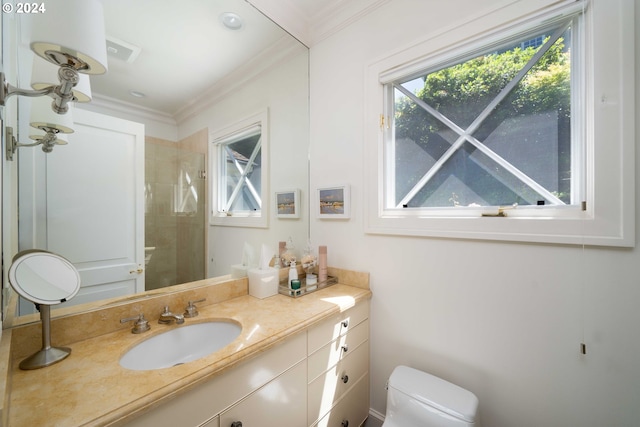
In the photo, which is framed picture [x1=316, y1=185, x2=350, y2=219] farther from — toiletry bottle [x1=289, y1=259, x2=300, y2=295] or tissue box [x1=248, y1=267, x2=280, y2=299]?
tissue box [x1=248, y1=267, x2=280, y2=299]

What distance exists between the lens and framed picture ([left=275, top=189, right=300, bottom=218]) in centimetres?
177

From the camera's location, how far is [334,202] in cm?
173

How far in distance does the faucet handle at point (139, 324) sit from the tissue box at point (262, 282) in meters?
0.53

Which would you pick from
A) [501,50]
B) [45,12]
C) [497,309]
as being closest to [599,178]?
[497,309]

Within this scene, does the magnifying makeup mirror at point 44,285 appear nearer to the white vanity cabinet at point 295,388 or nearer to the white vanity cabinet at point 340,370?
the white vanity cabinet at point 295,388

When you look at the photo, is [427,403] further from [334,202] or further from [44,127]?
[44,127]

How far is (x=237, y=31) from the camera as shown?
148 centimetres

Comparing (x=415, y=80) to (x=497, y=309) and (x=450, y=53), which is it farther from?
(x=497, y=309)

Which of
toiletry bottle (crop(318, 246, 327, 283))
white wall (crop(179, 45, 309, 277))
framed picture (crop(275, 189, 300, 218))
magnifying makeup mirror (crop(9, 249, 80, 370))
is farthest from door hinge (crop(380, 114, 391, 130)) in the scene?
magnifying makeup mirror (crop(9, 249, 80, 370))

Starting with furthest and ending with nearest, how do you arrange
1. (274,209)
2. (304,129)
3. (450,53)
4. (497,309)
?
(304,129) < (274,209) < (450,53) < (497,309)

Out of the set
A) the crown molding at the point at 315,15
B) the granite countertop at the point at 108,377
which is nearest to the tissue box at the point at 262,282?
the granite countertop at the point at 108,377

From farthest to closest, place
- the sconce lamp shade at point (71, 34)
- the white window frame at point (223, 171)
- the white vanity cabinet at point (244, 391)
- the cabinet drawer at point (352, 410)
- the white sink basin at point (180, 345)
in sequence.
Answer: the white window frame at point (223, 171) → the cabinet drawer at point (352, 410) → the white sink basin at point (180, 345) → the white vanity cabinet at point (244, 391) → the sconce lamp shade at point (71, 34)

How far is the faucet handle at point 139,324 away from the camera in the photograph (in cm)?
99

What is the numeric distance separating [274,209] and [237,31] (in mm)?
1112
